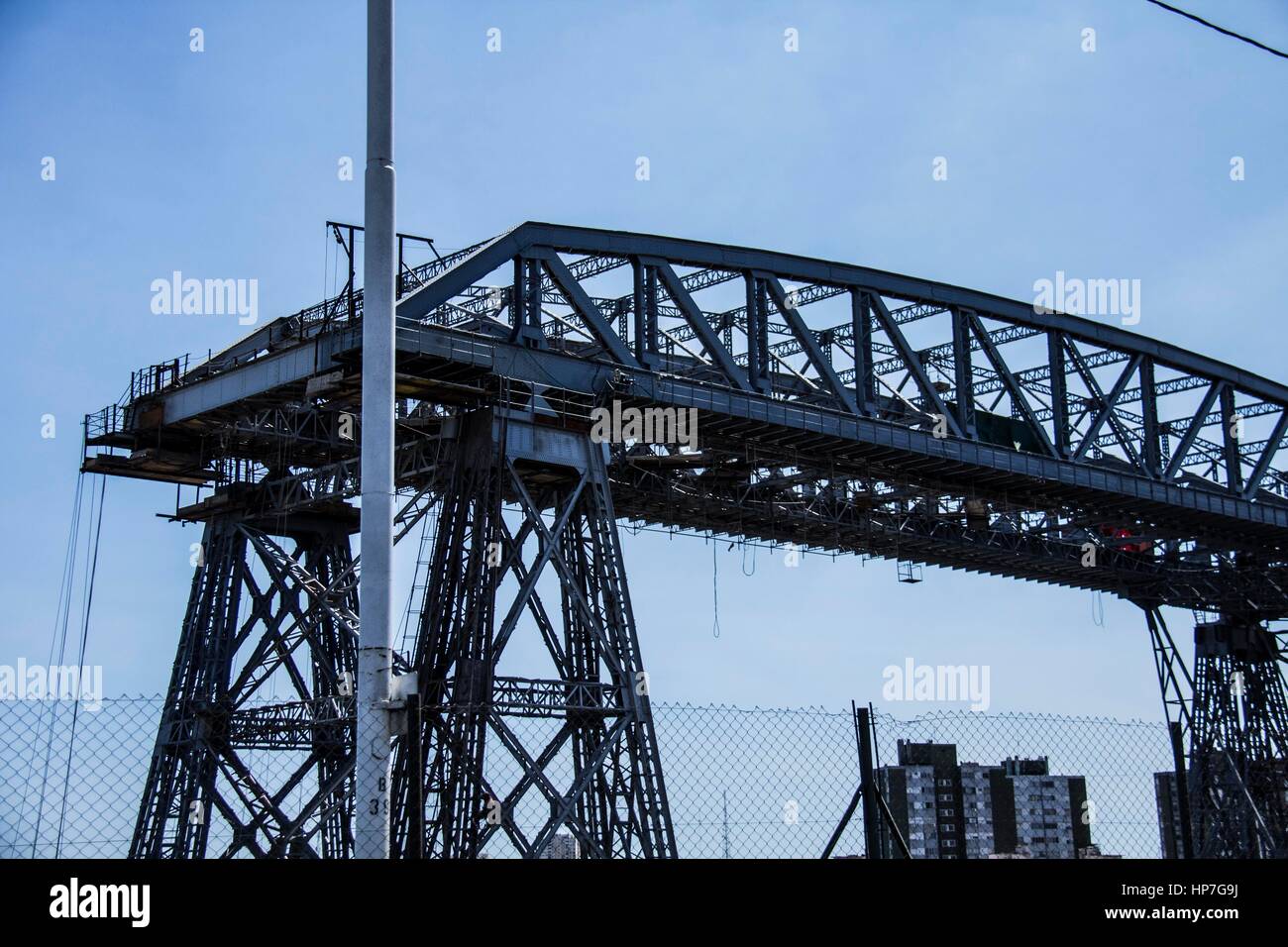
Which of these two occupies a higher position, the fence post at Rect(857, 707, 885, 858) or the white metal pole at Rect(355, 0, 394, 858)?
the white metal pole at Rect(355, 0, 394, 858)

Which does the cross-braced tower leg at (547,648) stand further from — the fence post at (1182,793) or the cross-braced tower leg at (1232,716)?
the cross-braced tower leg at (1232,716)

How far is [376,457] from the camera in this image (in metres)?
12.6

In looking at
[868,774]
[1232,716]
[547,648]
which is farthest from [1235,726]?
[868,774]

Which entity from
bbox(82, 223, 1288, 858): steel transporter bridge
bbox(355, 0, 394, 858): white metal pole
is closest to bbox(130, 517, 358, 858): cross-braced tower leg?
bbox(82, 223, 1288, 858): steel transporter bridge

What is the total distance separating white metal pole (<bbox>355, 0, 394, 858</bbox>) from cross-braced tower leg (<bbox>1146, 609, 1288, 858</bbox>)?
4555cm

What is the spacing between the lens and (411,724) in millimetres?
10570

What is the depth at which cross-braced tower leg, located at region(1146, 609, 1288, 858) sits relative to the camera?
2128 inches

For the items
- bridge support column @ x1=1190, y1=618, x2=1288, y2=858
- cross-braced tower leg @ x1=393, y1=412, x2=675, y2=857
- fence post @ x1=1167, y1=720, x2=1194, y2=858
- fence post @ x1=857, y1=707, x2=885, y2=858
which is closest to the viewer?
fence post @ x1=857, y1=707, x2=885, y2=858

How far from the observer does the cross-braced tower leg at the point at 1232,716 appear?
5406 cm

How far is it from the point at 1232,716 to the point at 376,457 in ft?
159

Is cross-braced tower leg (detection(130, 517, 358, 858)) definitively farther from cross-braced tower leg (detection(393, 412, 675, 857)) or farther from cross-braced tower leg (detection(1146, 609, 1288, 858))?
cross-braced tower leg (detection(1146, 609, 1288, 858))

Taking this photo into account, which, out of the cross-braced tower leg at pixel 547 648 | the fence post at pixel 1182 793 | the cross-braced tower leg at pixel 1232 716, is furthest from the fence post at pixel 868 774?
the cross-braced tower leg at pixel 1232 716

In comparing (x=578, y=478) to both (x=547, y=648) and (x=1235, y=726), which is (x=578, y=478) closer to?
(x=547, y=648)
